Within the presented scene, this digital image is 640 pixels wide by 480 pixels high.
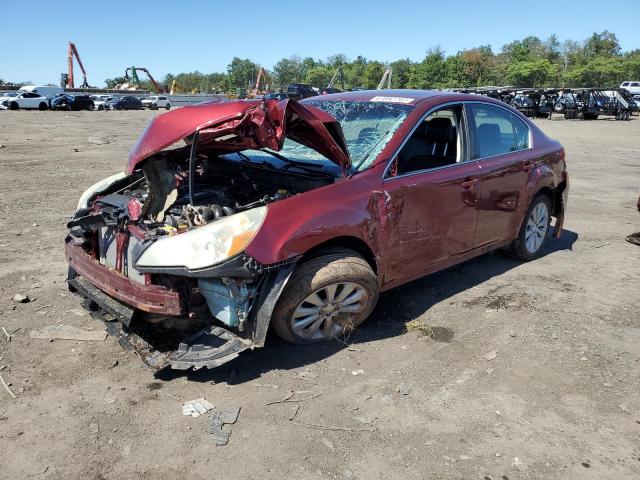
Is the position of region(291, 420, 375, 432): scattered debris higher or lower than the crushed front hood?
lower

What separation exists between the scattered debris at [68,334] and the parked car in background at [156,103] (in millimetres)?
50968

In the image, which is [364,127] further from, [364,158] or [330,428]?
[330,428]

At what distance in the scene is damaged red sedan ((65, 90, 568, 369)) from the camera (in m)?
3.05

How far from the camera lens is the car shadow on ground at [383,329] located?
130 inches

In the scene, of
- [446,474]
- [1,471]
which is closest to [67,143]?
[1,471]

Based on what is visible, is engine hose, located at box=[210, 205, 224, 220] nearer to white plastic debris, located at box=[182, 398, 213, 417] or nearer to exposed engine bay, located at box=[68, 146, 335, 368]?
exposed engine bay, located at box=[68, 146, 335, 368]

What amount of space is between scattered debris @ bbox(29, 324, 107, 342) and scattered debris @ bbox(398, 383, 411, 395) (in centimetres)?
216

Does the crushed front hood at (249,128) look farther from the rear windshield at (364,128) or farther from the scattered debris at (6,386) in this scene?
the scattered debris at (6,386)

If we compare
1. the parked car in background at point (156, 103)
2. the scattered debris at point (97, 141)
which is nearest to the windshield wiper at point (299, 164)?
the scattered debris at point (97, 141)

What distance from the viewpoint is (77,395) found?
120 inches

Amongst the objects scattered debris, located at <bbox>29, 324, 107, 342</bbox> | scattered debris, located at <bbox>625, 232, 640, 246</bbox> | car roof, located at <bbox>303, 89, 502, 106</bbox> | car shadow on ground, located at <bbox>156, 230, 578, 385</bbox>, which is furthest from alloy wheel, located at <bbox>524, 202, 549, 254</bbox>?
scattered debris, located at <bbox>29, 324, 107, 342</bbox>

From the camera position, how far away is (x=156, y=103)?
173 feet

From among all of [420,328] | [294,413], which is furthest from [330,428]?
[420,328]

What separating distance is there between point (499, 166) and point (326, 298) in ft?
7.31
